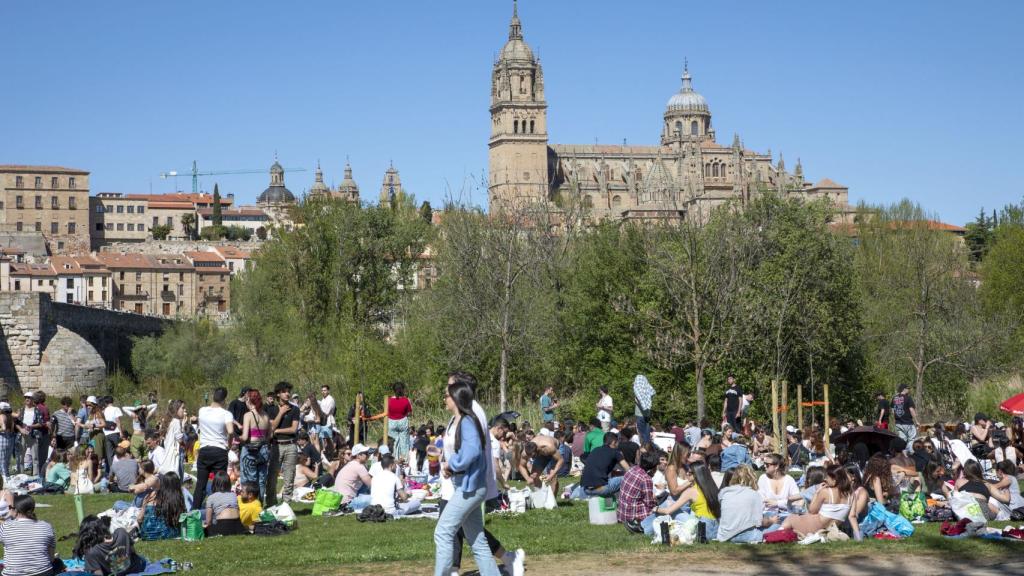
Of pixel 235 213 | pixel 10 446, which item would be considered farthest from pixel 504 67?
pixel 10 446

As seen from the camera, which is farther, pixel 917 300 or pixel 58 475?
pixel 917 300

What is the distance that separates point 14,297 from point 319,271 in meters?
11.2

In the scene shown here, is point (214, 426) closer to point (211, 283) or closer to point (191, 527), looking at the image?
point (191, 527)

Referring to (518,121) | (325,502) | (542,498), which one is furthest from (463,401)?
(518,121)

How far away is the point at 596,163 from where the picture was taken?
152375 millimetres

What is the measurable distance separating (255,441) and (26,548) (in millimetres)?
4240

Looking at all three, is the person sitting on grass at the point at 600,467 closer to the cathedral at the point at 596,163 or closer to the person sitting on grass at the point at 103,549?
the person sitting on grass at the point at 103,549

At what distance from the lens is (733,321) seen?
35594 mm

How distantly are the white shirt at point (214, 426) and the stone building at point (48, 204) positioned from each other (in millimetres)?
134665

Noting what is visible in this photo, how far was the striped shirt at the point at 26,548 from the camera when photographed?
11.1 meters

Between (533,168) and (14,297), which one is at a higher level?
(533,168)

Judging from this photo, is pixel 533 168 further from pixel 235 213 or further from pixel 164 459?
pixel 164 459

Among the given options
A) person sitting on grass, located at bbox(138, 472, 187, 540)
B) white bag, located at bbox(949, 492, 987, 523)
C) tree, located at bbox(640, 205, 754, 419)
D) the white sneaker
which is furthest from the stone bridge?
the white sneaker

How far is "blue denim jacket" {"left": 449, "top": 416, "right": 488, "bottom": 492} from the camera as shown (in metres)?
9.87
